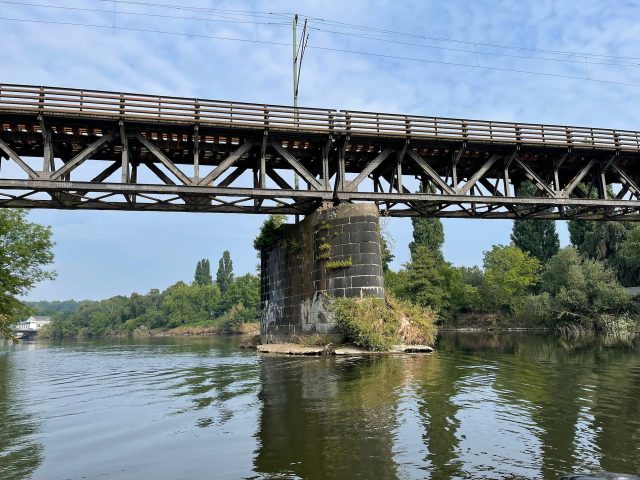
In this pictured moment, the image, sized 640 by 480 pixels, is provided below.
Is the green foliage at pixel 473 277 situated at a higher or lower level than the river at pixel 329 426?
higher

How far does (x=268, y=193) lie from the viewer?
2258cm

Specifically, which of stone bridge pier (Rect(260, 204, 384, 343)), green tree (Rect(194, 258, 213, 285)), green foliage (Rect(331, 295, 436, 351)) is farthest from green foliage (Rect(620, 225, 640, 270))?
green tree (Rect(194, 258, 213, 285))

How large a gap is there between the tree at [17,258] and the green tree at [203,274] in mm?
123892

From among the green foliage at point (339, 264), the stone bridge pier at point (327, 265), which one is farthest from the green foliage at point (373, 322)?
the green foliage at point (339, 264)

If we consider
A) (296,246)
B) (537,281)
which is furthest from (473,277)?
(296,246)

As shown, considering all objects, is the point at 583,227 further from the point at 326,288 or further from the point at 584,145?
the point at 326,288

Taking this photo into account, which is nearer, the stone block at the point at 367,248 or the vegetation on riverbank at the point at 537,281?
the stone block at the point at 367,248

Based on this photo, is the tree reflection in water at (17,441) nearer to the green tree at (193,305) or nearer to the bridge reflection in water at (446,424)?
the bridge reflection in water at (446,424)

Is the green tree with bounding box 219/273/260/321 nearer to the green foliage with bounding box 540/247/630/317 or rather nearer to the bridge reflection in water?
the green foliage with bounding box 540/247/630/317

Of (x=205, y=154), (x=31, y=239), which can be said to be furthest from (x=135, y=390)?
(x=31, y=239)

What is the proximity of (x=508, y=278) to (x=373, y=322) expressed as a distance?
5268cm

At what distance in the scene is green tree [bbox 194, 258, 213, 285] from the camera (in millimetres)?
156750

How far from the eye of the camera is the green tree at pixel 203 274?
15675 cm

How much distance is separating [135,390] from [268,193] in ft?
38.4
